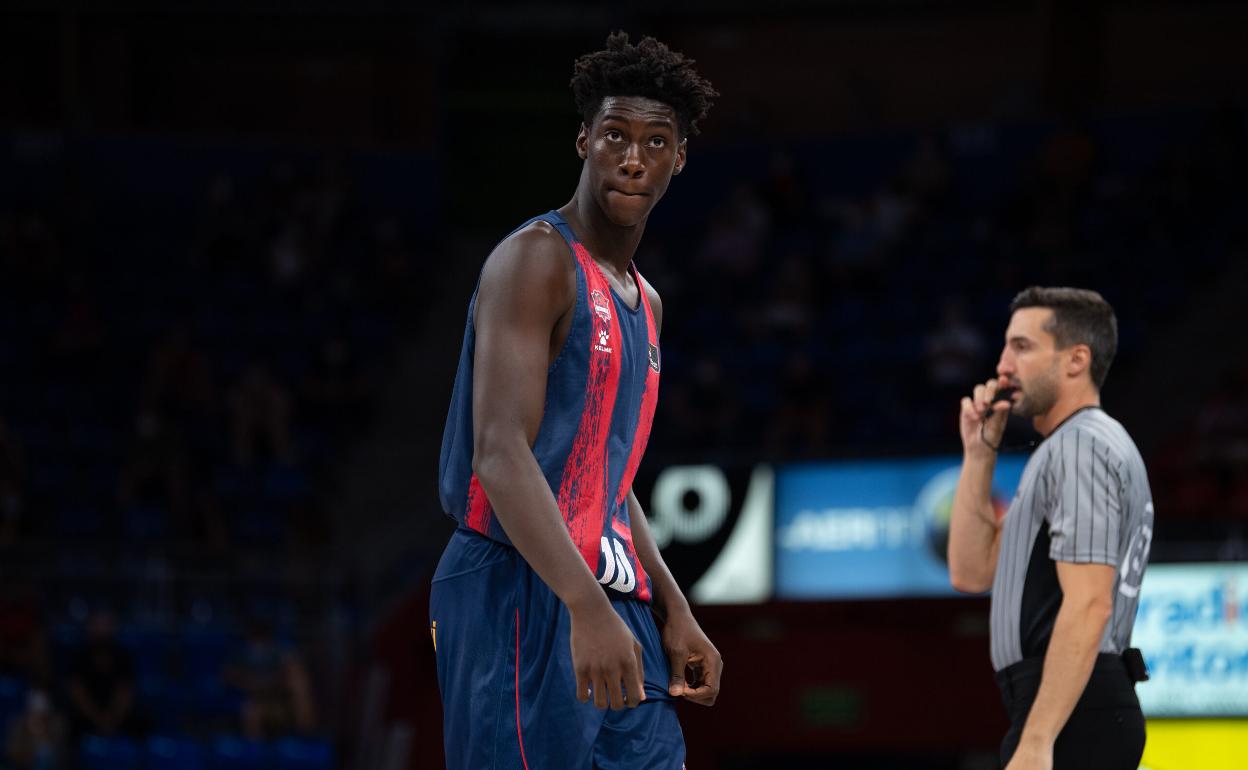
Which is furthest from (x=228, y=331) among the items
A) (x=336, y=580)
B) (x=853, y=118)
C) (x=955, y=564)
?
(x=955, y=564)

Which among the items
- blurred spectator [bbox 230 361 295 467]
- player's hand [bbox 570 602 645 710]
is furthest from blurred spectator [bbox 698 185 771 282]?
player's hand [bbox 570 602 645 710]

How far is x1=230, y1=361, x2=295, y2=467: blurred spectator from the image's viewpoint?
15031mm

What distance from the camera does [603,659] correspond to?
102 inches

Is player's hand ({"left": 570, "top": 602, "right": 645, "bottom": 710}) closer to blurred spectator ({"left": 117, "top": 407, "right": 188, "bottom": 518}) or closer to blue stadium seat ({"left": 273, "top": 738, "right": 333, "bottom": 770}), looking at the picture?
blue stadium seat ({"left": 273, "top": 738, "right": 333, "bottom": 770})

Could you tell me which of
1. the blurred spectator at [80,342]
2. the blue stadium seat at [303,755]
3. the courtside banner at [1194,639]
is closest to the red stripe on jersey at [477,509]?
the courtside banner at [1194,639]

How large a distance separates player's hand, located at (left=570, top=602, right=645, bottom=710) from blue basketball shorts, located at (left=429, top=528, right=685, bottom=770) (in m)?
0.14

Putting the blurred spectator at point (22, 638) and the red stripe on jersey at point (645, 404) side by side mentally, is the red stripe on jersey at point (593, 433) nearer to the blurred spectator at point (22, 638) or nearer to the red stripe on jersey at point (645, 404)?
the red stripe on jersey at point (645, 404)

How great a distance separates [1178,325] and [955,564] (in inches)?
426

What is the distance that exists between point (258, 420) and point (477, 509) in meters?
12.7

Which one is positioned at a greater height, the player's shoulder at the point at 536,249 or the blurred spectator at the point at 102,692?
the player's shoulder at the point at 536,249

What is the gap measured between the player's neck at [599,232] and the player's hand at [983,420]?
1.56 m

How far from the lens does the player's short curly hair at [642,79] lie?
2918mm

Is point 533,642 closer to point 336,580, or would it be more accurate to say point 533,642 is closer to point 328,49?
point 336,580

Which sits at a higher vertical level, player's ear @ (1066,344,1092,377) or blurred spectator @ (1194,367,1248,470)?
player's ear @ (1066,344,1092,377)
